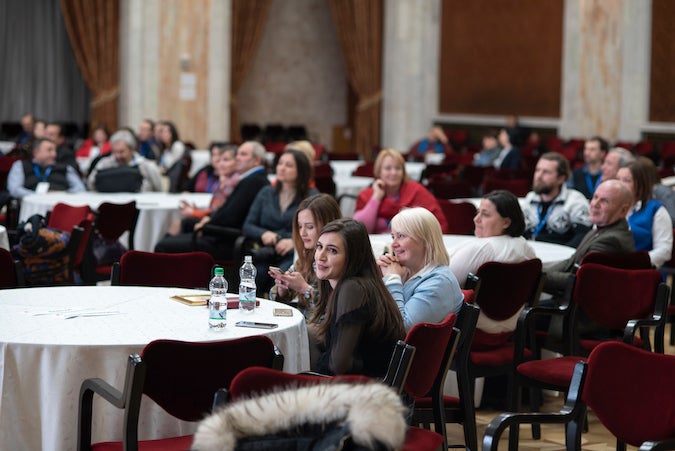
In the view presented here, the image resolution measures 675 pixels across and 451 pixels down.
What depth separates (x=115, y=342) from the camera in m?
3.65

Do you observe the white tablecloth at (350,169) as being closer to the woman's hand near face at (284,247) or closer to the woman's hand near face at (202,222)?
the woman's hand near face at (202,222)

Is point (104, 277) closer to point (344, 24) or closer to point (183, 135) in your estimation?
point (183, 135)

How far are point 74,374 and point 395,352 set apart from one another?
1054mm

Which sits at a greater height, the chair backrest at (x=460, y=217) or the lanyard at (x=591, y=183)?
the lanyard at (x=591, y=183)

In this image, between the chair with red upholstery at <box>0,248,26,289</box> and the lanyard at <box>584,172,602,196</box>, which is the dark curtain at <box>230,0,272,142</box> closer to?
the lanyard at <box>584,172,602,196</box>

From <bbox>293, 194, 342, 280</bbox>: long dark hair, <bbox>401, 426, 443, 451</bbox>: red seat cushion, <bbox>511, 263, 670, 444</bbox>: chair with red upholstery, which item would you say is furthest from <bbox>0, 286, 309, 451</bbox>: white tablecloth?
<bbox>511, 263, 670, 444</bbox>: chair with red upholstery

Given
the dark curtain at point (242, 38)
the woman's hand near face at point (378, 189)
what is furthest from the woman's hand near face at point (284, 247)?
the dark curtain at point (242, 38)

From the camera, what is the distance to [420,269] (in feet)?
14.6

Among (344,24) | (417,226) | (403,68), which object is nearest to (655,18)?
(403,68)

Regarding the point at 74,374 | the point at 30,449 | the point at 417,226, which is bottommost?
the point at 30,449

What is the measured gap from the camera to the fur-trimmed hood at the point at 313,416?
2.27m

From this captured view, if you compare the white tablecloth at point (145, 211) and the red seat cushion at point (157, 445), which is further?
the white tablecloth at point (145, 211)

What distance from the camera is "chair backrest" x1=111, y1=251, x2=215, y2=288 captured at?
512cm

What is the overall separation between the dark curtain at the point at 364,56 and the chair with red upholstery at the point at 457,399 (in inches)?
624
